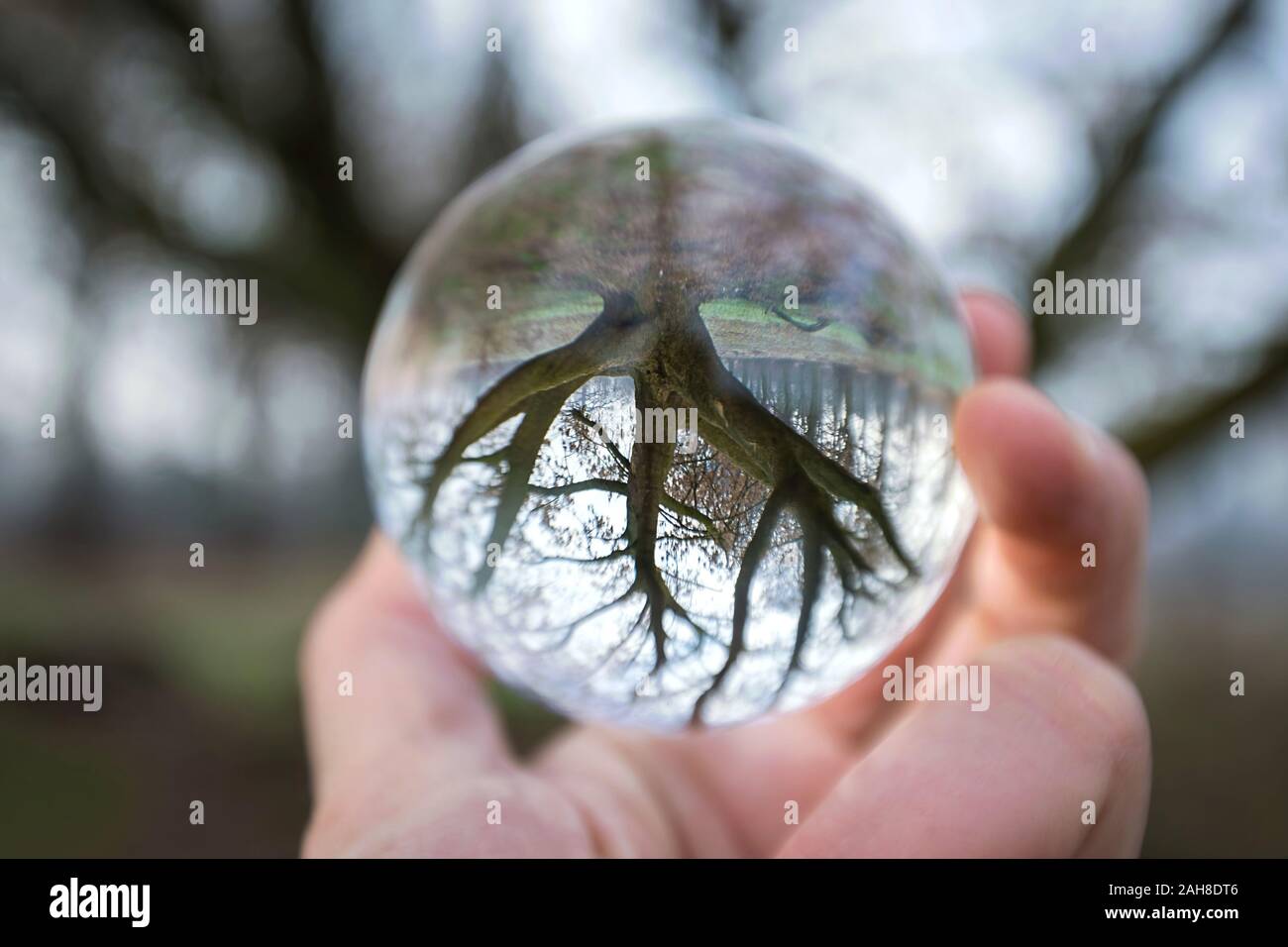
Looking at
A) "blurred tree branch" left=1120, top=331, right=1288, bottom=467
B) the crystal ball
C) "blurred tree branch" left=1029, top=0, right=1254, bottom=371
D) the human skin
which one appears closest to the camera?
the crystal ball

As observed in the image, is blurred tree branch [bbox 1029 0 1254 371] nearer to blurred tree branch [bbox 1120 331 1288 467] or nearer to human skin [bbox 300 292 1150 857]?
blurred tree branch [bbox 1120 331 1288 467]

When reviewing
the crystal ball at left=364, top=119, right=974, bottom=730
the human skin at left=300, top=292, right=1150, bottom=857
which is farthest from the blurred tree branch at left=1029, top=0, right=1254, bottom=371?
the crystal ball at left=364, top=119, right=974, bottom=730

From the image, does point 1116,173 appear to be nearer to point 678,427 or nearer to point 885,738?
point 885,738

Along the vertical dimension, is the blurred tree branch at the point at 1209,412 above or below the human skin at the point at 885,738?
above

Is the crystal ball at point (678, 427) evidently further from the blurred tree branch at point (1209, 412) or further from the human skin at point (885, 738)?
the blurred tree branch at point (1209, 412)

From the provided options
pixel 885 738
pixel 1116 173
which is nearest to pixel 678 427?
pixel 885 738

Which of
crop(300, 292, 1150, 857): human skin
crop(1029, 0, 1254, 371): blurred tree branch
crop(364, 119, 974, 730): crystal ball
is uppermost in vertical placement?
crop(1029, 0, 1254, 371): blurred tree branch

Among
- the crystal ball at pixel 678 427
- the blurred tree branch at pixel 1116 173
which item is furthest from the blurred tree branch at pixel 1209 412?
the crystal ball at pixel 678 427
